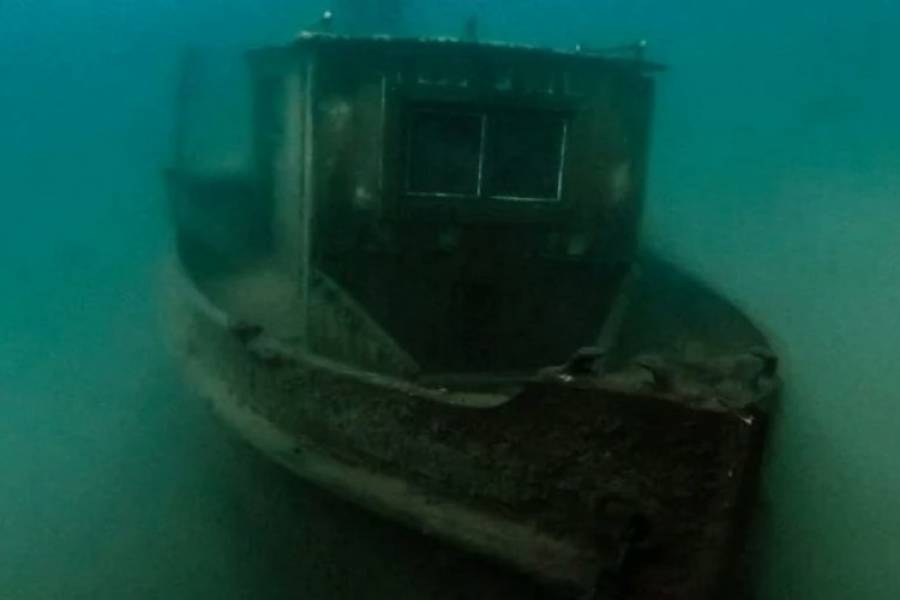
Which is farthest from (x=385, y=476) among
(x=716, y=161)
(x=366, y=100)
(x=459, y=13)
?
(x=459, y=13)

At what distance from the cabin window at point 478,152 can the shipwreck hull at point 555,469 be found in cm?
161

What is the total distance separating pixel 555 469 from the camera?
4.07 m

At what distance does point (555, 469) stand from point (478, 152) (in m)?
2.60

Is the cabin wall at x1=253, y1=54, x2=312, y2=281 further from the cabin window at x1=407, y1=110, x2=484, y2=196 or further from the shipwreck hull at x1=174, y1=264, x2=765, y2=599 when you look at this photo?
the shipwreck hull at x1=174, y1=264, x2=765, y2=599

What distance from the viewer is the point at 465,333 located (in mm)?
6250

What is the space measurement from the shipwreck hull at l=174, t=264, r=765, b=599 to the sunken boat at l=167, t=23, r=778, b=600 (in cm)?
1

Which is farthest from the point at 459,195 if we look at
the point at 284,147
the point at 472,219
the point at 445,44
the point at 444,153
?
the point at 284,147

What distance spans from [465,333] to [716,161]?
2273 centimetres

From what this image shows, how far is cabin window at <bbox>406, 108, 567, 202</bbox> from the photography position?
5883 millimetres

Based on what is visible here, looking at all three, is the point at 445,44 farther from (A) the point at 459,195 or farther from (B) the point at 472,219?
(B) the point at 472,219

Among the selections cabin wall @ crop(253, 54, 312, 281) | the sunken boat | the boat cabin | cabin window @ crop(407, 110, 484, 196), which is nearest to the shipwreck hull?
the sunken boat

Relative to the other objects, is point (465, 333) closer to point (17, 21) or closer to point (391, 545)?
point (391, 545)

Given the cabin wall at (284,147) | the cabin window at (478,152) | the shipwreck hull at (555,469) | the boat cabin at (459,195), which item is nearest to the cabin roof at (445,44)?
the boat cabin at (459,195)

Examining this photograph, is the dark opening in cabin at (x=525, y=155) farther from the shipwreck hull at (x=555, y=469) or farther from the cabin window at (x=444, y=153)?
the shipwreck hull at (x=555, y=469)
